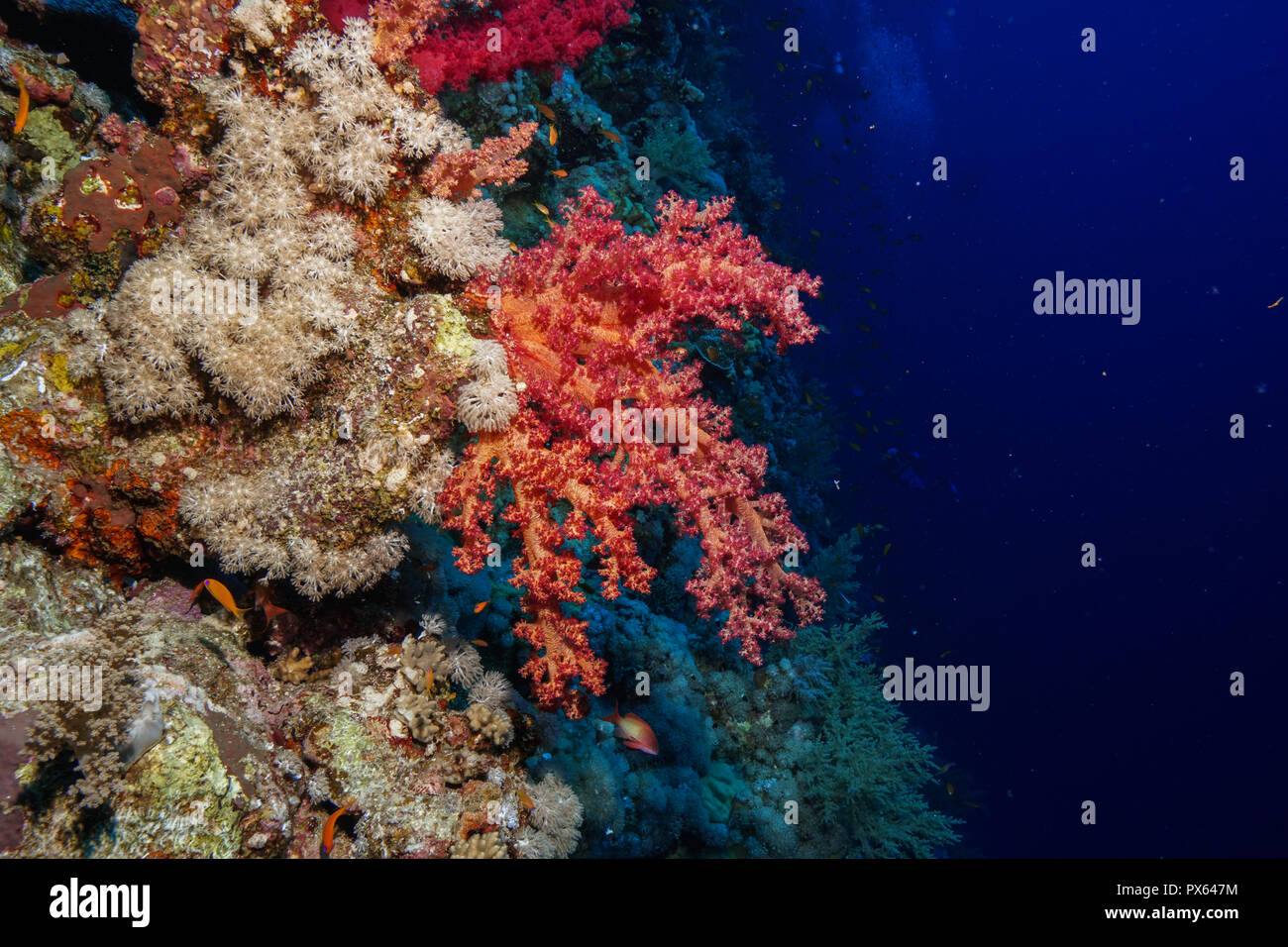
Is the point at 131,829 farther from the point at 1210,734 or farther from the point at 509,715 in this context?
the point at 1210,734

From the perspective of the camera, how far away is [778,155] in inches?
656

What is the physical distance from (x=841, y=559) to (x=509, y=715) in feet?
26.2

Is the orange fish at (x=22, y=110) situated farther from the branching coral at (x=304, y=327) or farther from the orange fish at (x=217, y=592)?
the orange fish at (x=217, y=592)

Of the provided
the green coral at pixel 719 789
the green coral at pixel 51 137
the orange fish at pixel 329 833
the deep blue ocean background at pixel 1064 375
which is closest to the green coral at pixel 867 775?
the green coral at pixel 719 789

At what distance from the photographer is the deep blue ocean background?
21.7m

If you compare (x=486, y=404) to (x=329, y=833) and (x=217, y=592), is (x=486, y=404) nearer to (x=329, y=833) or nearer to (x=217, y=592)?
(x=217, y=592)

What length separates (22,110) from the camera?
3715mm

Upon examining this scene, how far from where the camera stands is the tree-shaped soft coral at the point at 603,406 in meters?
2.89

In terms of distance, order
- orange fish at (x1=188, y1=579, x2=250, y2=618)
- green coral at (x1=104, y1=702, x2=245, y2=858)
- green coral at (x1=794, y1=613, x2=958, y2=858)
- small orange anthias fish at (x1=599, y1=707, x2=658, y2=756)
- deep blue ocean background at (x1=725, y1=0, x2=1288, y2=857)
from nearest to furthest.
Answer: green coral at (x1=104, y1=702, x2=245, y2=858), orange fish at (x1=188, y1=579, x2=250, y2=618), small orange anthias fish at (x1=599, y1=707, x2=658, y2=756), green coral at (x1=794, y1=613, x2=958, y2=858), deep blue ocean background at (x1=725, y1=0, x2=1288, y2=857)

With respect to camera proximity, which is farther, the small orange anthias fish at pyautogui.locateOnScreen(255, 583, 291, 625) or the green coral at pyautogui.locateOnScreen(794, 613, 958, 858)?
the green coral at pyautogui.locateOnScreen(794, 613, 958, 858)

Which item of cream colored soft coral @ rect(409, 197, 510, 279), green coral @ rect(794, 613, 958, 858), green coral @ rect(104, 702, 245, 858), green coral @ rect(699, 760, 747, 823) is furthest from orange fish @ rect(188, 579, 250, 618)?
green coral @ rect(794, 613, 958, 858)

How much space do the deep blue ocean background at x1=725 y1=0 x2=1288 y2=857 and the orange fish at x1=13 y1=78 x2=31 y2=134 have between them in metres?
11.4

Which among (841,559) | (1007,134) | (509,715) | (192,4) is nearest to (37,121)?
(192,4)

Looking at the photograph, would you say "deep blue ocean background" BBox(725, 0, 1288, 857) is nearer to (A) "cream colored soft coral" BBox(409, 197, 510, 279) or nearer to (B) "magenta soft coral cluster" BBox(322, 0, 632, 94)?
(B) "magenta soft coral cluster" BBox(322, 0, 632, 94)
